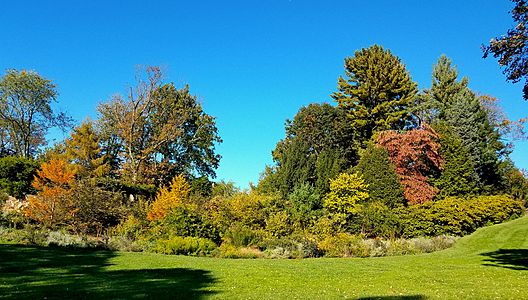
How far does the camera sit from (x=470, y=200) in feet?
65.4

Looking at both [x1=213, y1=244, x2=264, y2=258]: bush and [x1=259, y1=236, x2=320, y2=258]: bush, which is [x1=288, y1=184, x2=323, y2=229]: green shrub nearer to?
[x1=259, y1=236, x2=320, y2=258]: bush

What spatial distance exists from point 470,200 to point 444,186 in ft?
6.70

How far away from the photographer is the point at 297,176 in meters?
24.6

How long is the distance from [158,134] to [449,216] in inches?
992

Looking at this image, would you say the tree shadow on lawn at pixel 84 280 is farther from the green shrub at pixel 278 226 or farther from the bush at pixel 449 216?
the bush at pixel 449 216

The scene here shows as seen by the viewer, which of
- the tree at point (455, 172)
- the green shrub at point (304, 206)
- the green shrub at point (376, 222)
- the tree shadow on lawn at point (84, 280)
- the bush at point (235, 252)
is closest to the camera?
the tree shadow on lawn at point (84, 280)

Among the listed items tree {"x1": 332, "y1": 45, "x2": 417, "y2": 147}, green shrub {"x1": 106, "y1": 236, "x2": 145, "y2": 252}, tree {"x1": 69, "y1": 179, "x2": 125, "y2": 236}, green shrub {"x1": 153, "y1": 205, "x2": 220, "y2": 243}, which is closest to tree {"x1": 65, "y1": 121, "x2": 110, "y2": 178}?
tree {"x1": 69, "y1": 179, "x2": 125, "y2": 236}

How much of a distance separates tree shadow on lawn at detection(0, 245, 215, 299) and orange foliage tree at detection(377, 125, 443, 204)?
53.1ft

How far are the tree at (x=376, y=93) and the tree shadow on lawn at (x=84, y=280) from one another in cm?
2270

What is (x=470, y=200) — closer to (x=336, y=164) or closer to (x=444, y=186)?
(x=444, y=186)

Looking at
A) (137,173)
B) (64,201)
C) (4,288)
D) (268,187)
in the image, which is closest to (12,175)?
(64,201)

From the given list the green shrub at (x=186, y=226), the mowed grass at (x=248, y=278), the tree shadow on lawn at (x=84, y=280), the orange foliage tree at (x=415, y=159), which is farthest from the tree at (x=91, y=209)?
the orange foliage tree at (x=415, y=159)

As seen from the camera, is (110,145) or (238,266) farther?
(110,145)

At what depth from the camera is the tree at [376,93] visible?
29281mm
